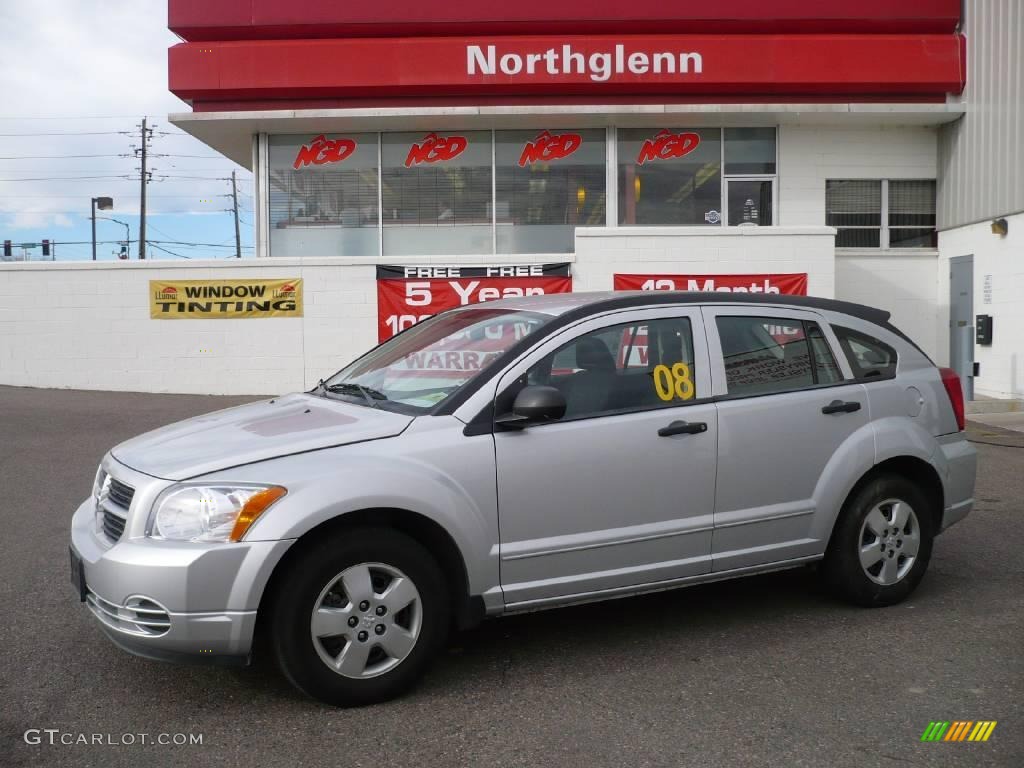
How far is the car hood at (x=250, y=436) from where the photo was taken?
391 centimetres

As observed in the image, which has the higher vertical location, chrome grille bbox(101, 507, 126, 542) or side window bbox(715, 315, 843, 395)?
side window bbox(715, 315, 843, 395)

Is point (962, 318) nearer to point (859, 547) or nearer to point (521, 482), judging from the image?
point (859, 547)

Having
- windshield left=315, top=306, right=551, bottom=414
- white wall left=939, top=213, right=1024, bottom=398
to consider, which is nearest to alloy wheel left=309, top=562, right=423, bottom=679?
windshield left=315, top=306, right=551, bottom=414

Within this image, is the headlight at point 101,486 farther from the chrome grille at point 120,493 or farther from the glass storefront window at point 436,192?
the glass storefront window at point 436,192

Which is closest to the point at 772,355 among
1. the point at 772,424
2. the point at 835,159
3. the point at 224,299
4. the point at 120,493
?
the point at 772,424

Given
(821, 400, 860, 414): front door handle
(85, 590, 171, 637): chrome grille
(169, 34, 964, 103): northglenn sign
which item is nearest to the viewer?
(85, 590, 171, 637): chrome grille

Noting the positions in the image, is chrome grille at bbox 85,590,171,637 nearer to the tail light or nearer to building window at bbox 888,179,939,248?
the tail light

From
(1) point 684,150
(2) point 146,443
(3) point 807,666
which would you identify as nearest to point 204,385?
(1) point 684,150

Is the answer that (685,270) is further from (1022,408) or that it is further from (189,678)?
(189,678)

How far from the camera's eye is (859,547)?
16.8ft

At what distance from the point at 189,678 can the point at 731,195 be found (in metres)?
16.0

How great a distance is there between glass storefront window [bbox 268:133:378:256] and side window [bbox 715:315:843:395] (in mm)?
14053

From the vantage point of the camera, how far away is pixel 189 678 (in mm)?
4281

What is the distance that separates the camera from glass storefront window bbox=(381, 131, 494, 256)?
60.4 ft
